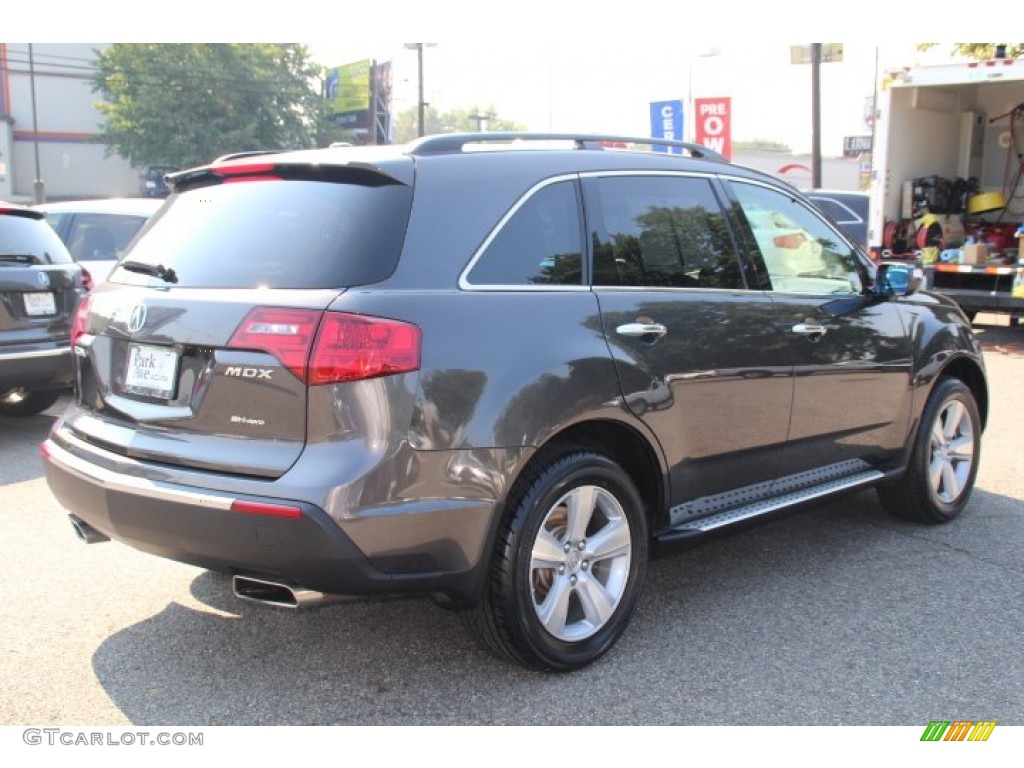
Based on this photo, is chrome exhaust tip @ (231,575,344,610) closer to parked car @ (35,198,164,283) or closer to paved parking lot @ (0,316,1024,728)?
paved parking lot @ (0,316,1024,728)

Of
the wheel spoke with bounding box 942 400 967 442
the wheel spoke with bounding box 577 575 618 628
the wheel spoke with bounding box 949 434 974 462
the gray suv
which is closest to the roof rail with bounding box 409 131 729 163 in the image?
the gray suv

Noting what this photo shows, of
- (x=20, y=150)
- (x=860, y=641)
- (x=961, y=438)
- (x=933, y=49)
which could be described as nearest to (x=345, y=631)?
(x=860, y=641)

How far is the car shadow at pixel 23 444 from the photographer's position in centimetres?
629

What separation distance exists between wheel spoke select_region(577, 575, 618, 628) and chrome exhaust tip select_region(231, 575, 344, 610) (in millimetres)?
928

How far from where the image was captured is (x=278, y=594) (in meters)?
3.09

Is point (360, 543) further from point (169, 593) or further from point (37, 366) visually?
point (37, 366)

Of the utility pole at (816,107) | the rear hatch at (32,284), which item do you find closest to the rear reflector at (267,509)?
the rear hatch at (32,284)

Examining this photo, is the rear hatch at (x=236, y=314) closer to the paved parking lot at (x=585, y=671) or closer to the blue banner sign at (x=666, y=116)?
the paved parking lot at (x=585, y=671)

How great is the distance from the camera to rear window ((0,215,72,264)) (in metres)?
7.04

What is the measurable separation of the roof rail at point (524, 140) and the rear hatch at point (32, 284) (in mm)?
4636

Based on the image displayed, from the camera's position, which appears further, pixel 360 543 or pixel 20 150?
pixel 20 150

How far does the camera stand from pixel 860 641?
380cm

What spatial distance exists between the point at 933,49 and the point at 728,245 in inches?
601

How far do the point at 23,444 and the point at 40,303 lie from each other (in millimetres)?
1017
